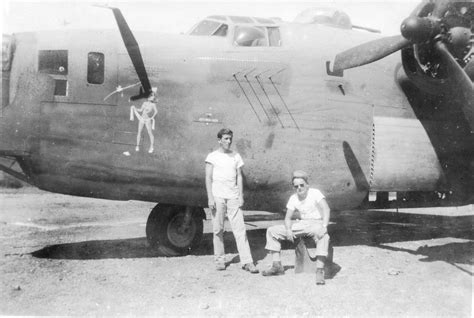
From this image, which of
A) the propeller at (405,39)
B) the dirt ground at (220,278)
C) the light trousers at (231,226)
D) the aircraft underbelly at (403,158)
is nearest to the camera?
the dirt ground at (220,278)

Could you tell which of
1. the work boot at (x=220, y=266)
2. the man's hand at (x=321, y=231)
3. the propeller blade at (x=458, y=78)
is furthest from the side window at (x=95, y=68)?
the propeller blade at (x=458, y=78)

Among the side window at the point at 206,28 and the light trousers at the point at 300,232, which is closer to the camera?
the light trousers at the point at 300,232

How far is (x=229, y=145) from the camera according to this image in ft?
23.8

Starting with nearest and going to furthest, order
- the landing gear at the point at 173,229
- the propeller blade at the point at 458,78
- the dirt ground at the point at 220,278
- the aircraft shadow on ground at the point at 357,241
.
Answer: the dirt ground at the point at 220,278 < the propeller blade at the point at 458,78 < the landing gear at the point at 173,229 < the aircraft shadow on ground at the point at 357,241

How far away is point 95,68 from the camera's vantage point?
23.7 feet

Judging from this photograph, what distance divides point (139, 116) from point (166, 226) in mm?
1811

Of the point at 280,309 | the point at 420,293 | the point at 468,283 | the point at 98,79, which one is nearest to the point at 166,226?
the point at 98,79

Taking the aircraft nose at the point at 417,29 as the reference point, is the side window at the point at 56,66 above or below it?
below

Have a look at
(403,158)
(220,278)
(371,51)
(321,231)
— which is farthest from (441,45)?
(220,278)

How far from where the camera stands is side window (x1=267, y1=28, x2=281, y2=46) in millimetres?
8203

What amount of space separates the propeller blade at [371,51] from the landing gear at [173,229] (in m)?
3.32

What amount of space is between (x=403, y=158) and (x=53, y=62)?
574cm

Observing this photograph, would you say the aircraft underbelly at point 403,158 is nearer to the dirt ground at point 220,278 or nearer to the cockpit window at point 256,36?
the dirt ground at point 220,278

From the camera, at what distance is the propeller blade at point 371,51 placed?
756cm
